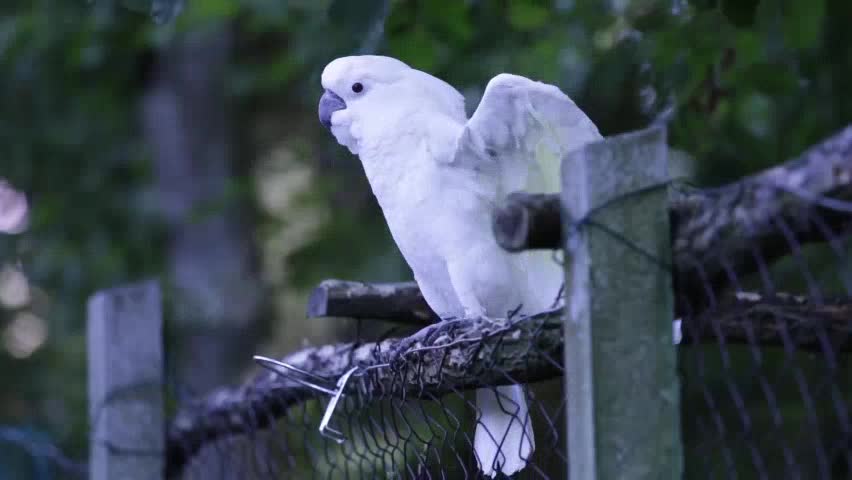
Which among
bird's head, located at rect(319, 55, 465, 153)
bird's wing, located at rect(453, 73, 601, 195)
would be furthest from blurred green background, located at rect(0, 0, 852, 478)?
bird's wing, located at rect(453, 73, 601, 195)

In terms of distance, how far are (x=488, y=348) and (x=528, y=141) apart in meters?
0.46

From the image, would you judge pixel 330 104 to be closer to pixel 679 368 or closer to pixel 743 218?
pixel 679 368

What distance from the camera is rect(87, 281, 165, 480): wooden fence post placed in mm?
2670

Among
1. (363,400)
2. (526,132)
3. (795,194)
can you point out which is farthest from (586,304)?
(363,400)

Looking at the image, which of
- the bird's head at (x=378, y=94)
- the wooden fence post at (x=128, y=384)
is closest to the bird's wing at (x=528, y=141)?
the bird's head at (x=378, y=94)

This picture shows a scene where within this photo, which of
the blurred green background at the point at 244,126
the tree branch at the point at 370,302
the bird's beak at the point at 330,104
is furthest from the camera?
the blurred green background at the point at 244,126

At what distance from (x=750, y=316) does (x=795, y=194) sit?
770 mm

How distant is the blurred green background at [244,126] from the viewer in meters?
2.64

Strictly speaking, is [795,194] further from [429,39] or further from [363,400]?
[429,39]

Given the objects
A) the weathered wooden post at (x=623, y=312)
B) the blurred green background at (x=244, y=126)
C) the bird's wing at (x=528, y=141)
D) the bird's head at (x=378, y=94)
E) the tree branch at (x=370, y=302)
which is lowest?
the weathered wooden post at (x=623, y=312)

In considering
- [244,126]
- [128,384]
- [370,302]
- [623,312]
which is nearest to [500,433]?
[370,302]

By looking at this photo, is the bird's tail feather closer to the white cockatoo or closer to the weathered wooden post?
→ the white cockatoo

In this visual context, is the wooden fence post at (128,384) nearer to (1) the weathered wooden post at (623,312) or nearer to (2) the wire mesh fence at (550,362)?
(2) the wire mesh fence at (550,362)

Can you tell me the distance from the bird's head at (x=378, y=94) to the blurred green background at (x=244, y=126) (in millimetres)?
57
